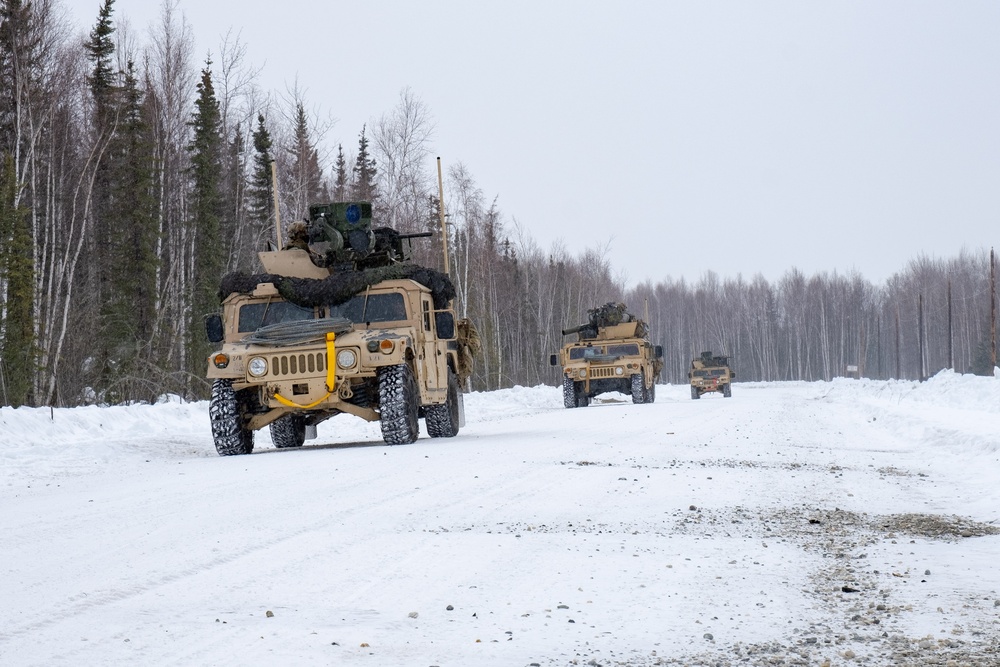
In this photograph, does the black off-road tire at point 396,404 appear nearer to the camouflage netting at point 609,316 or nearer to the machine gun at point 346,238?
the machine gun at point 346,238

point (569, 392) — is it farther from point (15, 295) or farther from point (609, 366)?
point (15, 295)

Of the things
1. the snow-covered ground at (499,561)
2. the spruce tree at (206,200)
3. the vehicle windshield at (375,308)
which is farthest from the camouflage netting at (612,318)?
the snow-covered ground at (499,561)

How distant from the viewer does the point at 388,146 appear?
4378 cm

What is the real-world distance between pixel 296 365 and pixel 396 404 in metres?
1.30

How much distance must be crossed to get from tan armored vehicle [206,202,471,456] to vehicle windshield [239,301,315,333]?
0.01 meters

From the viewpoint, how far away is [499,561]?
5.19 meters

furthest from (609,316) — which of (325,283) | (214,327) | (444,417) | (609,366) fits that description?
(214,327)

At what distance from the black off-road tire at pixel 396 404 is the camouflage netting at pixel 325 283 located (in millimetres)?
1466

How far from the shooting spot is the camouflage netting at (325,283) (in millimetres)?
14125

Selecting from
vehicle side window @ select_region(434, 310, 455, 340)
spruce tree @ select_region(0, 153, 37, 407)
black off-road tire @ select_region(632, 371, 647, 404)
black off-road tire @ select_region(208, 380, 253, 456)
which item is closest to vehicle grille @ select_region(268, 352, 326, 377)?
black off-road tire @ select_region(208, 380, 253, 456)

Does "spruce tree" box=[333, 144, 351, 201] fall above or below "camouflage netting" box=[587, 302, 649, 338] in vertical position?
above

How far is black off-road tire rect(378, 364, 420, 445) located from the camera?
1306cm

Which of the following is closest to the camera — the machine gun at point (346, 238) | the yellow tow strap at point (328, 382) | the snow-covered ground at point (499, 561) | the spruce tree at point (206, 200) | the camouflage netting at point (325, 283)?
the snow-covered ground at point (499, 561)

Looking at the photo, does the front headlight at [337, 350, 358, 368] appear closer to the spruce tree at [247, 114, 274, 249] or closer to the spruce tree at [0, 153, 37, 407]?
the spruce tree at [0, 153, 37, 407]
